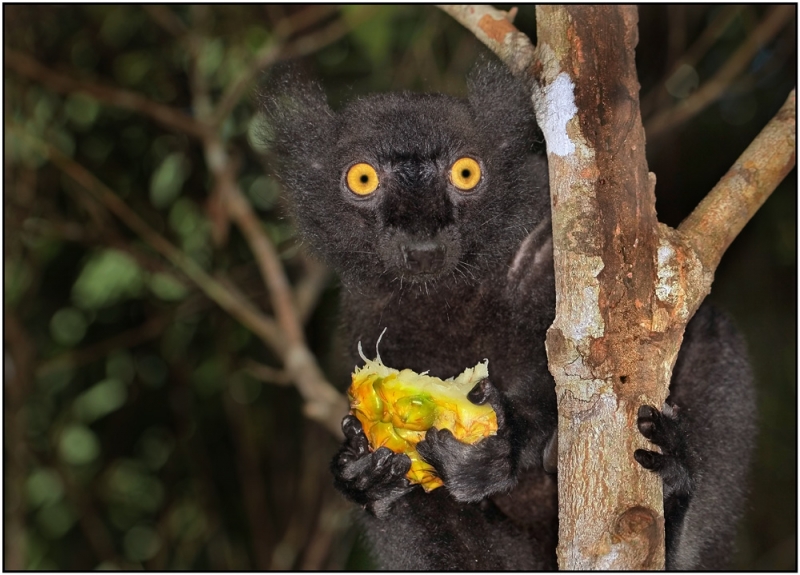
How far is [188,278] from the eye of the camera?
5.54 meters

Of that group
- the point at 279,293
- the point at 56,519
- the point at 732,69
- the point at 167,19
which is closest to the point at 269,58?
the point at 167,19

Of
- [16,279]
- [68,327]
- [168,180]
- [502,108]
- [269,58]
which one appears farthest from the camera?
[68,327]

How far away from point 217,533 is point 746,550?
4.30 meters

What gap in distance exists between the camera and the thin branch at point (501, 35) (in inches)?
126

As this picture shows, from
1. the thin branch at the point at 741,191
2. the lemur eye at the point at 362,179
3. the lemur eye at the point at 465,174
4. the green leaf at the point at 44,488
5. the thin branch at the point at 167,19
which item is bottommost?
the green leaf at the point at 44,488

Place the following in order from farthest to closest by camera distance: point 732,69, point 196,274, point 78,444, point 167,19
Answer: point 78,444 → point 167,19 → point 732,69 → point 196,274

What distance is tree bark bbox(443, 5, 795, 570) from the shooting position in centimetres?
229

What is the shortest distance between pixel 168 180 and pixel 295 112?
121 inches

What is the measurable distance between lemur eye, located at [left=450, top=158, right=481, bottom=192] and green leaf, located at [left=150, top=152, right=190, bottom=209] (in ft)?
12.5

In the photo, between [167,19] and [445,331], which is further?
[167,19]

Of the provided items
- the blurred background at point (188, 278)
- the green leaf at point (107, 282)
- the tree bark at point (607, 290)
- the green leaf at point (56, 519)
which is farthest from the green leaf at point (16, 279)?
the tree bark at point (607, 290)

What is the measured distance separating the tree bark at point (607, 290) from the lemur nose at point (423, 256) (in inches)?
23.0

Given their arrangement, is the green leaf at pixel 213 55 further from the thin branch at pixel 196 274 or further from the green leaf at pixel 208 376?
the green leaf at pixel 208 376

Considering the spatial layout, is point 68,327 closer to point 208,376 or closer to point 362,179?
point 208,376
